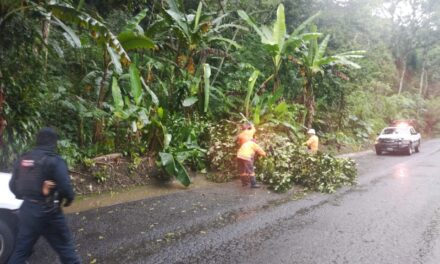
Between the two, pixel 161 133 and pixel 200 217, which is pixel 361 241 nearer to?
pixel 200 217

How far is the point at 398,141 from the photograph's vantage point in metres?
20.6

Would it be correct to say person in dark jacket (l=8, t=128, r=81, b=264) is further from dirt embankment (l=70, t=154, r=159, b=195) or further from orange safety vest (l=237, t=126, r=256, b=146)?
orange safety vest (l=237, t=126, r=256, b=146)

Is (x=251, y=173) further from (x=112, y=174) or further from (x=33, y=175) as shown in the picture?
(x=33, y=175)

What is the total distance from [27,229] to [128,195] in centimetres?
525

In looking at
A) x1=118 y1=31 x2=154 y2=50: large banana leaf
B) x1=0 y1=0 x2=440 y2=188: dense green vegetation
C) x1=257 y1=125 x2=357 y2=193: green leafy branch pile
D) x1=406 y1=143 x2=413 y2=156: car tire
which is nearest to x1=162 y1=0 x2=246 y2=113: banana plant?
x1=0 y1=0 x2=440 y2=188: dense green vegetation

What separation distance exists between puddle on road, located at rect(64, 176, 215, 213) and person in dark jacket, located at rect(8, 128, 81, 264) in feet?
12.4

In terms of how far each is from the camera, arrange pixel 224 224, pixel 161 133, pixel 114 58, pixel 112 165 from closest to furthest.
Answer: pixel 224 224 → pixel 114 58 → pixel 112 165 → pixel 161 133

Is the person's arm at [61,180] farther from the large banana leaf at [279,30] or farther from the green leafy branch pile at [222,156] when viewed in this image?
the large banana leaf at [279,30]

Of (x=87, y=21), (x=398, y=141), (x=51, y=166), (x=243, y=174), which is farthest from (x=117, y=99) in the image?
(x=398, y=141)

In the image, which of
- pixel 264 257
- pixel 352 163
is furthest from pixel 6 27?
pixel 352 163

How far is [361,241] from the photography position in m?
6.57

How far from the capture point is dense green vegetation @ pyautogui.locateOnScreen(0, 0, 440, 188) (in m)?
8.19

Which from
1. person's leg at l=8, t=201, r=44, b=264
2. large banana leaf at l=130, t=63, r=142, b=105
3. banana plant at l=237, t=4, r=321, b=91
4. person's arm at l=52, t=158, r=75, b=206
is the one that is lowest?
person's leg at l=8, t=201, r=44, b=264

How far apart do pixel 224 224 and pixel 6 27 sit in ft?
18.2
